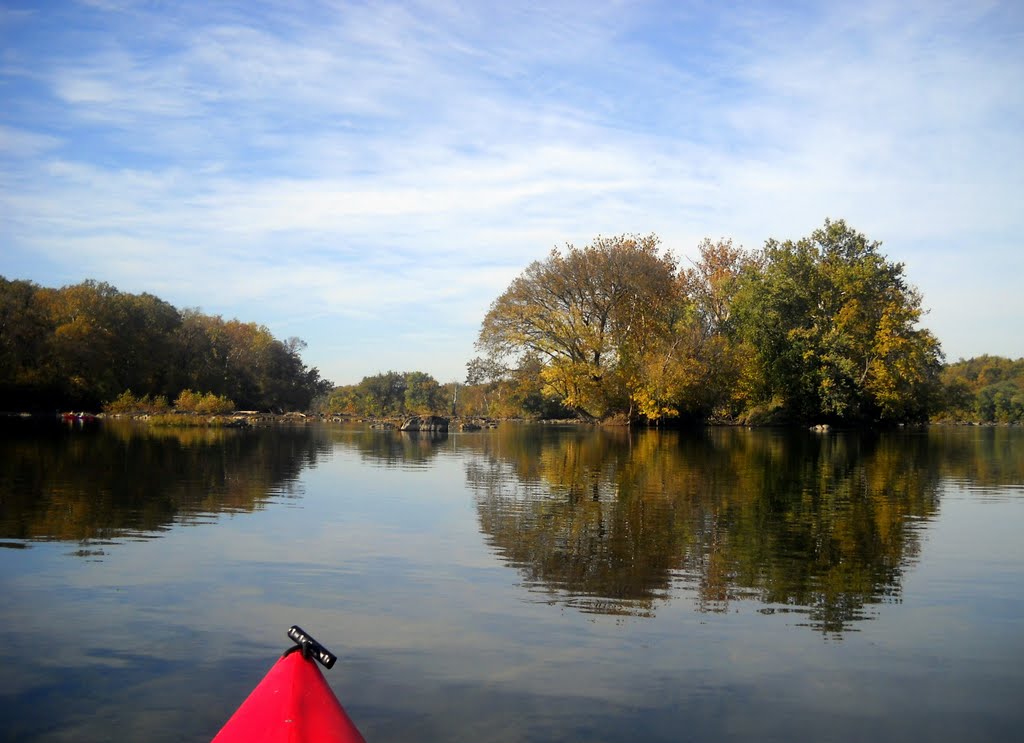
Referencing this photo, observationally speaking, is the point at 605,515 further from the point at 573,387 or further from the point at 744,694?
the point at 573,387

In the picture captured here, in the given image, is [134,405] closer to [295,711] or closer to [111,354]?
[111,354]

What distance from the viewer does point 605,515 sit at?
1250 centimetres

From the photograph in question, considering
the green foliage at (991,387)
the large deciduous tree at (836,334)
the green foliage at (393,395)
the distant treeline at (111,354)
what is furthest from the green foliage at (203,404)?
the green foliage at (991,387)

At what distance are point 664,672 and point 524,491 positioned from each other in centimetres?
1049

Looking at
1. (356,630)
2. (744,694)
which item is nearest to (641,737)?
(744,694)

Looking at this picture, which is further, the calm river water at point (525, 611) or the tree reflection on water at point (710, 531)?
the tree reflection on water at point (710, 531)

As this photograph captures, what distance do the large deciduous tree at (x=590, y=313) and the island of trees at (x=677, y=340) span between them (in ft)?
0.32

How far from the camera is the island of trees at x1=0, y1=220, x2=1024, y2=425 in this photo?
52.7 metres

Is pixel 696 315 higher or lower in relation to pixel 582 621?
higher

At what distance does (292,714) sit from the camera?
366 centimetres

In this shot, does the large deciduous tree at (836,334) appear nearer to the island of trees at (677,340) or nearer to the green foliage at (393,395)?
the island of trees at (677,340)

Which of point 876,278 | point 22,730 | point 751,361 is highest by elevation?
point 876,278

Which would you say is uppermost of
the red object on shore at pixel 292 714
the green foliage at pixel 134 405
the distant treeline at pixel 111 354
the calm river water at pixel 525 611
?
the distant treeline at pixel 111 354

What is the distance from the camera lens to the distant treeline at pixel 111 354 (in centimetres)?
6028
